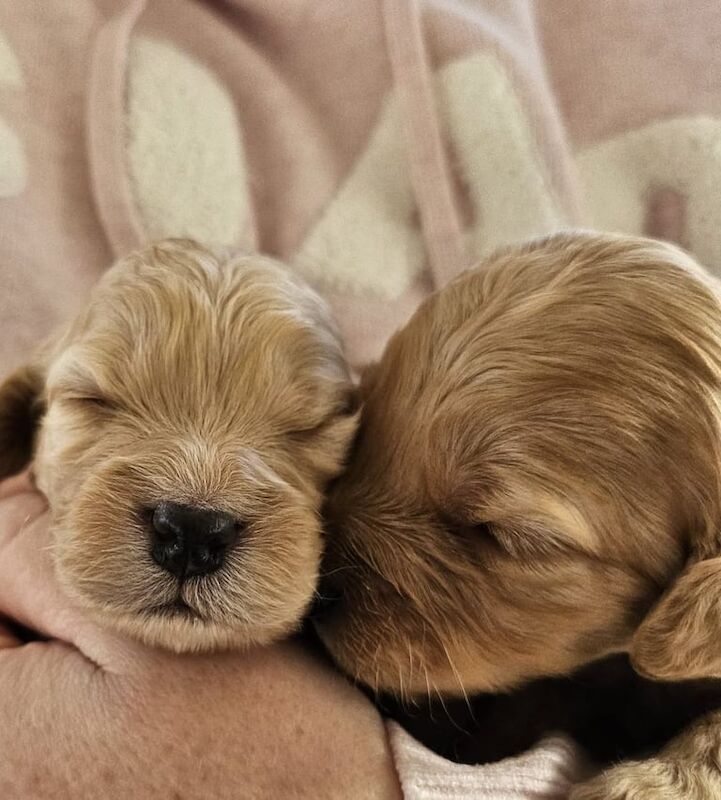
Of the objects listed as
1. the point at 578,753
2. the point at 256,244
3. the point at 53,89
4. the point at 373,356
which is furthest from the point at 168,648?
the point at 53,89

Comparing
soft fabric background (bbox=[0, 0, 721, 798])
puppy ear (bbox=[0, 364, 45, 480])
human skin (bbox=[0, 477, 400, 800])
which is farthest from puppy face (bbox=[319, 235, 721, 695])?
soft fabric background (bbox=[0, 0, 721, 798])

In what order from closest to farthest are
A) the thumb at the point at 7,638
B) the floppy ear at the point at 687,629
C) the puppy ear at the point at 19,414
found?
the floppy ear at the point at 687,629 < the thumb at the point at 7,638 < the puppy ear at the point at 19,414

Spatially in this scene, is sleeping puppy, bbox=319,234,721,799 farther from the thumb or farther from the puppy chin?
the thumb

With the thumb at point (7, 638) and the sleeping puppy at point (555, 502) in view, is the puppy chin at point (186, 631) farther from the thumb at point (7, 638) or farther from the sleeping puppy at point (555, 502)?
the thumb at point (7, 638)

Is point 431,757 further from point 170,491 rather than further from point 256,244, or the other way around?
point 256,244

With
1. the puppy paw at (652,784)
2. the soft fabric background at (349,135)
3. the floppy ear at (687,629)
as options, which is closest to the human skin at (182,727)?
the puppy paw at (652,784)

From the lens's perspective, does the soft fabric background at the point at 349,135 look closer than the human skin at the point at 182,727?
No

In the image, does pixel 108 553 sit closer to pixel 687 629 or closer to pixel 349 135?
pixel 687 629
